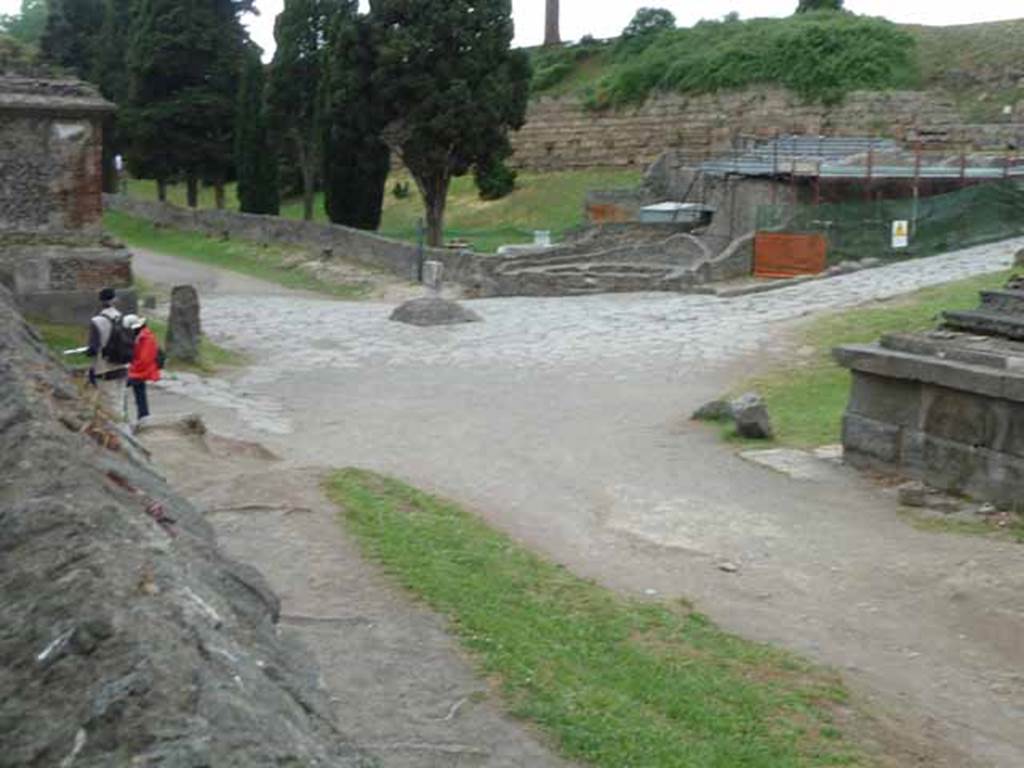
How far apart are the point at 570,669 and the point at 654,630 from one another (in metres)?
1.32

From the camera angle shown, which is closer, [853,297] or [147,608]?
[147,608]

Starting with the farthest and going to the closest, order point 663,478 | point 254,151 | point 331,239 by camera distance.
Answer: point 254,151 < point 331,239 < point 663,478

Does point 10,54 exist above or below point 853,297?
above

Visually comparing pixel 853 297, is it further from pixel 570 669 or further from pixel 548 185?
pixel 548 185

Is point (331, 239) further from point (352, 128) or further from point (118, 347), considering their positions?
point (118, 347)

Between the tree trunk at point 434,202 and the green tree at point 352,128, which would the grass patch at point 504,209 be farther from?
the tree trunk at point 434,202

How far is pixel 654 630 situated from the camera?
24.1ft

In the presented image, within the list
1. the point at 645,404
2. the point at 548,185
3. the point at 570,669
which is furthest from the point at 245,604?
the point at 548,185

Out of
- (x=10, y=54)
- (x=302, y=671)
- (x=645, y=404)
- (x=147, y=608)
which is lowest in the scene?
(x=645, y=404)

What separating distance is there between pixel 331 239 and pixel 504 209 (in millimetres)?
13356

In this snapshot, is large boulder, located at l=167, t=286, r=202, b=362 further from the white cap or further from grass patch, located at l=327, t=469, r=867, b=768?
grass patch, located at l=327, t=469, r=867, b=768

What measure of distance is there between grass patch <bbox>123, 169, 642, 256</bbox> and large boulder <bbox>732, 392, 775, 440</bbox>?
2672cm

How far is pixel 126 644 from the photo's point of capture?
2.52m

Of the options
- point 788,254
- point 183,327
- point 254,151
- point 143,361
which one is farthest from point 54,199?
point 254,151
